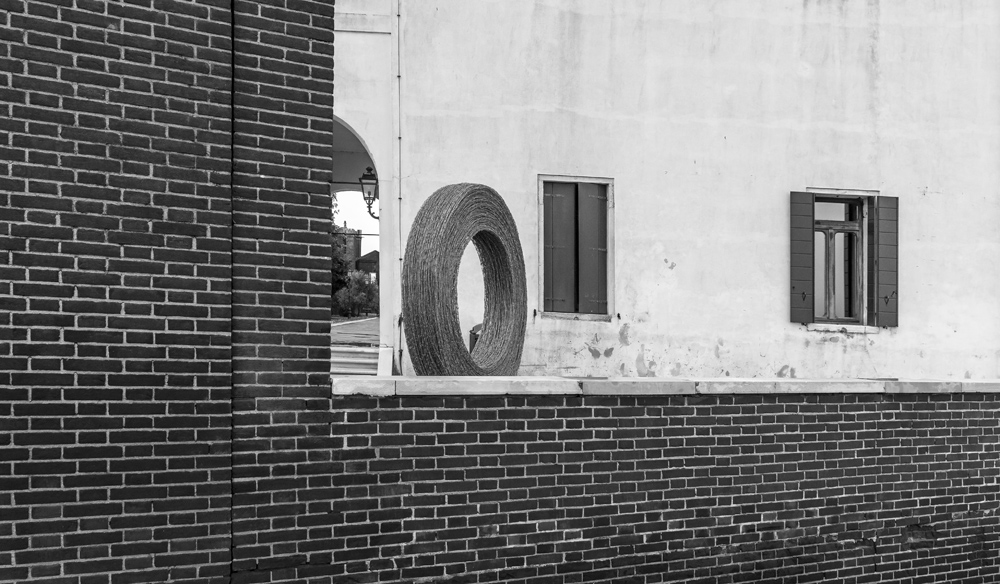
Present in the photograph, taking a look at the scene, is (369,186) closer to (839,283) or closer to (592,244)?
(592,244)

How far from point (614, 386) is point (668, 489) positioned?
0.85 metres

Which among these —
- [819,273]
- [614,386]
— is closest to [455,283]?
[614,386]

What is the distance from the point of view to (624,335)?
13047 millimetres

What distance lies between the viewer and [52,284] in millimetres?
5121

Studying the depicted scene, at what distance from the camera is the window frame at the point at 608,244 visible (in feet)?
41.6

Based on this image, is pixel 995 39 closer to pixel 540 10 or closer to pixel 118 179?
pixel 540 10

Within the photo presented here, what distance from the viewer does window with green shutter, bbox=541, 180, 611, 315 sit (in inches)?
503

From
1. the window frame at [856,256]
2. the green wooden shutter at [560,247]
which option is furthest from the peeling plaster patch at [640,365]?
the window frame at [856,256]

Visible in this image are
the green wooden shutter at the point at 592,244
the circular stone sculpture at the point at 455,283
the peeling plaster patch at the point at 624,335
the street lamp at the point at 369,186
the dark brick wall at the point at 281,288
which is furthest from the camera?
the street lamp at the point at 369,186

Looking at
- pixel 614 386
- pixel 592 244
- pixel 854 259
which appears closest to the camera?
pixel 614 386

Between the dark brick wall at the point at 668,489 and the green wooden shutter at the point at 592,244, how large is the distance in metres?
A: 5.20

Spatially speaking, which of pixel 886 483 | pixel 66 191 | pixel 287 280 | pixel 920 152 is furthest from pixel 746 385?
pixel 920 152

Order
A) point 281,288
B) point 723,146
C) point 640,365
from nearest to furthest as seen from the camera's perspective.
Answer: point 281,288
point 640,365
point 723,146

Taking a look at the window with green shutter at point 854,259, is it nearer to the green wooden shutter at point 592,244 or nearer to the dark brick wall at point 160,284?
the green wooden shutter at point 592,244
